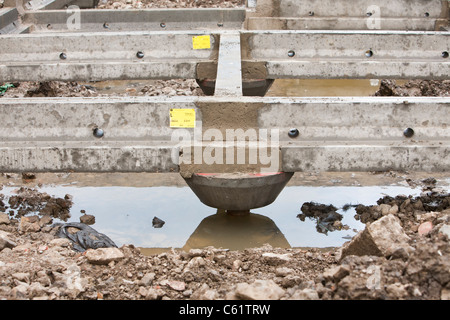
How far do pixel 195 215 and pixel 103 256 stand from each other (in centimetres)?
176

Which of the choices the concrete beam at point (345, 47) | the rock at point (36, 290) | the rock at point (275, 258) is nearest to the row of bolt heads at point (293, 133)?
the rock at point (275, 258)

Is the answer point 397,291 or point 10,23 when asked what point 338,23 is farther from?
point 397,291

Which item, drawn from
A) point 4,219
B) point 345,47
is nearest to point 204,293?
point 4,219

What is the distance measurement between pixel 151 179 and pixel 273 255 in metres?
2.69

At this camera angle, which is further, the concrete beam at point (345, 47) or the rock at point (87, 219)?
the concrete beam at point (345, 47)

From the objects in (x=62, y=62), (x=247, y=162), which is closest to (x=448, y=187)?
(x=247, y=162)

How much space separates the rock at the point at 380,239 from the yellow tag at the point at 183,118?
188cm

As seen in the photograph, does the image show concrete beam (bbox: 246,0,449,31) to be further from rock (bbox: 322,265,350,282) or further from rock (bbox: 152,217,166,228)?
rock (bbox: 322,265,350,282)

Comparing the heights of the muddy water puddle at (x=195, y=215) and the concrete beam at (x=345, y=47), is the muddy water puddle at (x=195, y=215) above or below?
below

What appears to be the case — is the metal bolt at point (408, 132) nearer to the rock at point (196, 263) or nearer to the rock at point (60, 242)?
the rock at point (196, 263)

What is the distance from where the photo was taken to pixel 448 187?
6.23 meters

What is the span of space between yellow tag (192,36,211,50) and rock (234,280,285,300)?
15.9 feet

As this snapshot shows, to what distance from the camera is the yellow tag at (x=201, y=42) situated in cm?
763
